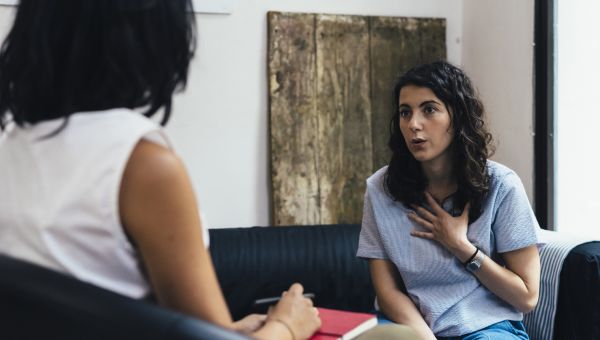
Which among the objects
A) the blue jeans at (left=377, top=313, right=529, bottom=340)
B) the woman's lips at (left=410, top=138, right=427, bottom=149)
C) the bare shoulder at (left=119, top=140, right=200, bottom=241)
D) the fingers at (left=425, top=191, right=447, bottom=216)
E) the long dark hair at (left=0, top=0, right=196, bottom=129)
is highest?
the long dark hair at (left=0, top=0, right=196, bottom=129)

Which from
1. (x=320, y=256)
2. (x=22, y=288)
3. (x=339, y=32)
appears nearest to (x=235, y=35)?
(x=339, y=32)

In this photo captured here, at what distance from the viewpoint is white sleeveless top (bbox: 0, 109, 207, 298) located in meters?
0.85

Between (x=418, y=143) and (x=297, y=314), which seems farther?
(x=418, y=143)

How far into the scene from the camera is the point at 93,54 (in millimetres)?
931

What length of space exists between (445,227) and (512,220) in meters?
0.19

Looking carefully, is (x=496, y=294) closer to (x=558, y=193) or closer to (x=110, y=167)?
(x=558, y=193)

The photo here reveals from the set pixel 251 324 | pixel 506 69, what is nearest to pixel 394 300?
pixel 251 324

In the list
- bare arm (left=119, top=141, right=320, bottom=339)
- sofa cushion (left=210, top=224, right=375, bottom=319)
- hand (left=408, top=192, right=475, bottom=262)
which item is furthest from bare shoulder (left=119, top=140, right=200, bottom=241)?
sofa cushion (left=210, top=224, right=375, bottom=319)

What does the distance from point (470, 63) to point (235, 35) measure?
3.69ft

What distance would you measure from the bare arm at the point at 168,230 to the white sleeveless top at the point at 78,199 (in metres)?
0.02

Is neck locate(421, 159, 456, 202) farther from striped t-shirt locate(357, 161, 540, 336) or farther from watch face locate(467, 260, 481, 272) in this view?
watch face locate(467, 260, 481, 272)

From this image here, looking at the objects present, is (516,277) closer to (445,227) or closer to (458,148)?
(445,227)

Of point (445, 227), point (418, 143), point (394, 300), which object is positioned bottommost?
point (394, 300)

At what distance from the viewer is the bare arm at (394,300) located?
187 centimetres
